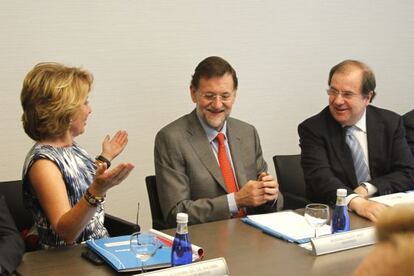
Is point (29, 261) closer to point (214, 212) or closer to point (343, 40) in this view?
point (214, 212)

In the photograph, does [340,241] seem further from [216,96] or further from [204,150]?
[216,96]

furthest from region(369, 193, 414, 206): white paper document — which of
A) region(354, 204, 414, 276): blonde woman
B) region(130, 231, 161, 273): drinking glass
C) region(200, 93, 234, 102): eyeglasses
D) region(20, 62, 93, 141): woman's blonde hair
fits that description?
region(354, 204, 414, 276): blonde woman

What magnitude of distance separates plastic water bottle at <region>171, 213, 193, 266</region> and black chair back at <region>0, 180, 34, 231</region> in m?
1.31

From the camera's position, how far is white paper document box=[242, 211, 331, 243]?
2.49 meters

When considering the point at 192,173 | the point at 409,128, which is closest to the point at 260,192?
the point at 192,173

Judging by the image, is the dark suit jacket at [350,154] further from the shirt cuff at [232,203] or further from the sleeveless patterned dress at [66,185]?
the sleeveless patterned dress at [66,185]

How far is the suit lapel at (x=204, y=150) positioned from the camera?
3180 millimetres

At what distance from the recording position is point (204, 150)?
10.5 ft

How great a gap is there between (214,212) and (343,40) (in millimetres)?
2601

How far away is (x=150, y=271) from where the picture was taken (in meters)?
2.01

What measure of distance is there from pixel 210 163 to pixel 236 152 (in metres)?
0.21

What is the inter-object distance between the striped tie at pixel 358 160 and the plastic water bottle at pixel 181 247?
5.88 ft

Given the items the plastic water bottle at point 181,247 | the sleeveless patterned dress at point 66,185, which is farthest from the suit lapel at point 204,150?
the plastic water bottle at point 181,247

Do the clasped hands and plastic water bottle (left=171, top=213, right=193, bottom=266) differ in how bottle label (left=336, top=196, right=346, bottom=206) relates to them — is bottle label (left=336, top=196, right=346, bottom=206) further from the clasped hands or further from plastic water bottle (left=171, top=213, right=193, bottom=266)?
plastic water bottle (left=171, top=213, right=193, bottom=266)
